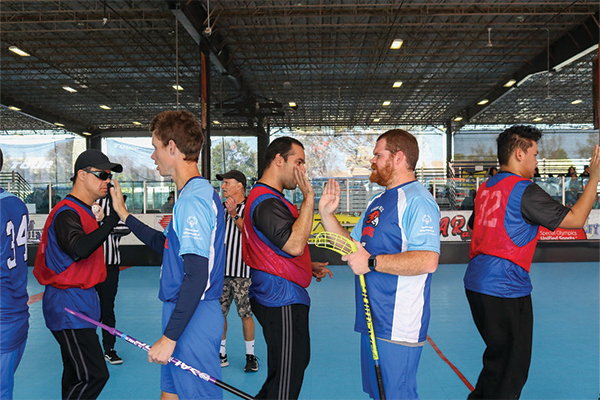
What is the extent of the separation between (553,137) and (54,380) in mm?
38839

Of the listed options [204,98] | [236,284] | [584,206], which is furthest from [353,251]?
[204,98]

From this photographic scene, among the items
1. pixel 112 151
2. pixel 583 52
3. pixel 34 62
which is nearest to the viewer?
pixel 583 52

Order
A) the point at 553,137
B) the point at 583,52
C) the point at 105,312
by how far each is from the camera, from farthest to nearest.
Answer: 1. the point at 553,137
2. the point at 583,52
3. the point at 105,312

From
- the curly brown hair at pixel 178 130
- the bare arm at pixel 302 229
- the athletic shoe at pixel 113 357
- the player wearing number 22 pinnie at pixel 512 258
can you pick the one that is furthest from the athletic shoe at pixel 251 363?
the curly brown hair at pixel 178 130

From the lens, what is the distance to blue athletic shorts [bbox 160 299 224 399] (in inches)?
79.7

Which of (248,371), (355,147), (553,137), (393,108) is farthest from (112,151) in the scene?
(553,137)

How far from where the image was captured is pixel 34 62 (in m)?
18.9

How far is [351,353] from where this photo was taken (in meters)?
4.72

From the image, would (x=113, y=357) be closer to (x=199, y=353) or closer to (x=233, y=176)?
(x=233, y=176)

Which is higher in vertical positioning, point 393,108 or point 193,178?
point 393,108

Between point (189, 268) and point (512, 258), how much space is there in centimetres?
213

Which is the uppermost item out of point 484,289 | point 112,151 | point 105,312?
point 112,151

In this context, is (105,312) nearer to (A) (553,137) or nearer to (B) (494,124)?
(B) (494,124)

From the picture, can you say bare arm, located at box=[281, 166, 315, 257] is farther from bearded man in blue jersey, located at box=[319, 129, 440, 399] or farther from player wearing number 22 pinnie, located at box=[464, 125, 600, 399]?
player wearing number 22 pinnie, located at box=[464, 125, 600, 399]
